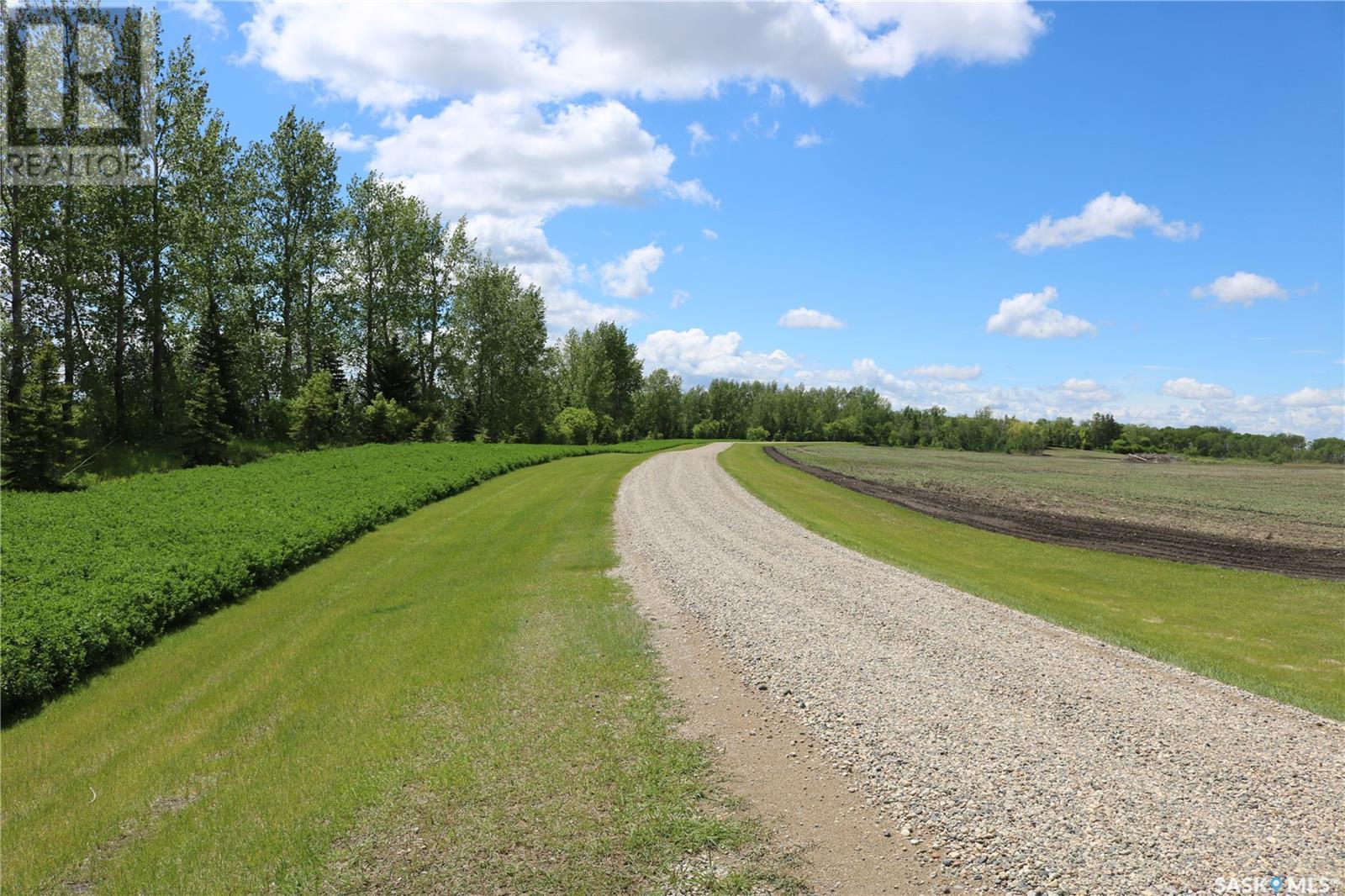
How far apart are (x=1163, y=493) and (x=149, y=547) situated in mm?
51085

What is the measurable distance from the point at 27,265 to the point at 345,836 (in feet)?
111

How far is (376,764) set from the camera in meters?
7.32

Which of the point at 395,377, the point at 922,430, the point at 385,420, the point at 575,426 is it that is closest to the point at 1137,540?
the point at 385,420

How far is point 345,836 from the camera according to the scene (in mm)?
6117

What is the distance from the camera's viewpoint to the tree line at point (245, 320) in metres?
27.8

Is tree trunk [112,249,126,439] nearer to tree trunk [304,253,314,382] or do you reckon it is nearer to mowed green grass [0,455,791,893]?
tree trunk [304,253,314,382]

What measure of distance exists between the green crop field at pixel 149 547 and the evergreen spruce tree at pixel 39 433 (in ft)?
5.54

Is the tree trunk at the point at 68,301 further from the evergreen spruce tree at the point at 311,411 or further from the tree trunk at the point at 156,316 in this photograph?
the evergreen spruce tree at the point at 311,411

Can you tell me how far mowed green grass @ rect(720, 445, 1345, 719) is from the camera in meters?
11.3

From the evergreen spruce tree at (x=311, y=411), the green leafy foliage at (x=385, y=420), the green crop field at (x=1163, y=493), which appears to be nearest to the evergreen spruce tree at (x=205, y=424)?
the evergreen spruce tree at (x=311, y=411)

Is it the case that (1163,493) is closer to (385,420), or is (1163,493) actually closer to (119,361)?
(385,420)

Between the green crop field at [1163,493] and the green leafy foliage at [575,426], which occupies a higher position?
the green leafy foliage at [575,426]

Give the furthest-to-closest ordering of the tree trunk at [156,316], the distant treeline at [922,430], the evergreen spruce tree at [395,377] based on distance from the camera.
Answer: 1. the distant treeline at [922,430]
2. the evergreen spruce tree at [395,377]
3. the tree trunk at [156,316]

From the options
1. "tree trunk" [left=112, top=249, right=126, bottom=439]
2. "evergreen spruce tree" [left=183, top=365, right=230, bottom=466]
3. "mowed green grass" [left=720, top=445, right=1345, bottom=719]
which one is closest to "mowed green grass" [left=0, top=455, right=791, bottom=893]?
"mowed green grass" [left=720, top=445, right=1345, bottom=719]
